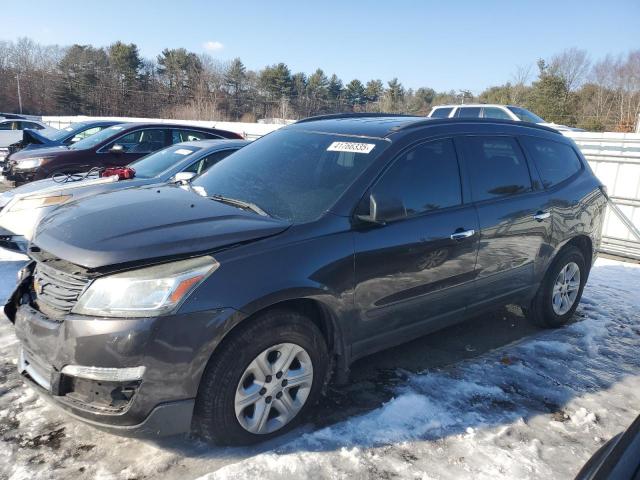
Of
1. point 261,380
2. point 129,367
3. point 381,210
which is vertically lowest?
point 261,380

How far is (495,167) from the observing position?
4059 mm

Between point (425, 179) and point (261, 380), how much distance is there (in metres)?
1.79

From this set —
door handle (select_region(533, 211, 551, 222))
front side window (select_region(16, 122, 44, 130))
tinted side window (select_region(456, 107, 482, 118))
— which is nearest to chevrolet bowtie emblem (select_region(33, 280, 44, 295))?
door handle (select_region(533, 211, 551, 222))

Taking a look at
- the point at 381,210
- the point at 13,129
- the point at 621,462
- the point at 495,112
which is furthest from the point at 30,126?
the point at 621,462

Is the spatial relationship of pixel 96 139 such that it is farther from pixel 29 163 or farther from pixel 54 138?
pixel 54 138

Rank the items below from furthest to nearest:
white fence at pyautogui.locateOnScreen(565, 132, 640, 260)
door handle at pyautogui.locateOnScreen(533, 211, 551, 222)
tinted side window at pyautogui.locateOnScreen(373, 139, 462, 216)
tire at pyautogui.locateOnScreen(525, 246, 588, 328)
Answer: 1. white fence at pyautogui.locateOnScreen(565, 132, 640, 260)
2. tire at pyautogui.locateOnScreen(525, 246, 588, 328)
3. door handle at pyautogui.locateOnScreen(533, 211, 551, 222)
4. tinted side window at pyautogui.locateOnScreen(373, 139, 462, 216)

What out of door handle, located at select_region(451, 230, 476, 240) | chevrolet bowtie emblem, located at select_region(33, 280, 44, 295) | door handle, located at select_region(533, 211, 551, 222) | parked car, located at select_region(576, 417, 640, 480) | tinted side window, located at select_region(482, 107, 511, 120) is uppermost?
tinted side window, located at select_region(482, 107, 511, 120)

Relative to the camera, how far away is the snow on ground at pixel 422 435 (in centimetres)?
262

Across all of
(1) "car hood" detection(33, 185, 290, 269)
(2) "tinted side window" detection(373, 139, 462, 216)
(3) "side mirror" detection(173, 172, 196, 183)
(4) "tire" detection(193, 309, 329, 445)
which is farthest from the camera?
(3) "side mirror" detection(173, 172, 196, 183)

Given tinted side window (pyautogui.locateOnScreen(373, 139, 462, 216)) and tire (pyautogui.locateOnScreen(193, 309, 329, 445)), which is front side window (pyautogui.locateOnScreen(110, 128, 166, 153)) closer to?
tinted side window (pyautogui.locateOnScreen(373, 139, 462, 216))

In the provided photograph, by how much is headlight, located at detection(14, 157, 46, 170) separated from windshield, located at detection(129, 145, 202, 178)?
9.11ft

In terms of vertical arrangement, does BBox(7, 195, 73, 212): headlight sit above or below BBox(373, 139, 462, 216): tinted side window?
below

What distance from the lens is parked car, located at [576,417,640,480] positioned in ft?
4.82

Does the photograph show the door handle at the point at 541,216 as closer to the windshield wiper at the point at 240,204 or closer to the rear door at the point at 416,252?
Answer: the rear door at the point at 416,252
